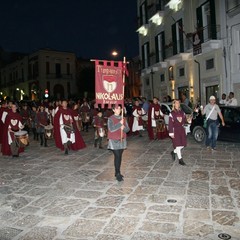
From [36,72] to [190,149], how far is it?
46.4 m

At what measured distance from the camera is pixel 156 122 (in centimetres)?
1385

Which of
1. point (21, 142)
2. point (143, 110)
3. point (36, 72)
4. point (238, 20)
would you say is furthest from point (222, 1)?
point (36, 72)

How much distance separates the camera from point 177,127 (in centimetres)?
872

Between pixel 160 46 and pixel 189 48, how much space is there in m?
5.60

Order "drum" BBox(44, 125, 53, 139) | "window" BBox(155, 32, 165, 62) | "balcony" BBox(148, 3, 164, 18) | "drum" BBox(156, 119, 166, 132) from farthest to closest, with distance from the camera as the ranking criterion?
1. "window" BBox(155, 32, 165, 62)
2. "balcony" BBox(148, 3, 164, 18)
3. "drum" BBox(156, 119, 166, 132)
4. "drum" BBox(44, 125, 53, 139)

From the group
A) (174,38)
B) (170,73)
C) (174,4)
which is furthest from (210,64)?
(174,4)

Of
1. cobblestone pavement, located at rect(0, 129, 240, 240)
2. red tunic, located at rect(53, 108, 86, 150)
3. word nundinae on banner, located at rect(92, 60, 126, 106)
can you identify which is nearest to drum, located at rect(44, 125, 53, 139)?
red tunic, located at rect(53, 108, 86, 150)

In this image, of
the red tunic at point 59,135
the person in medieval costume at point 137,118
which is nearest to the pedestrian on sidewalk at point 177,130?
the red tunic at point 59,135

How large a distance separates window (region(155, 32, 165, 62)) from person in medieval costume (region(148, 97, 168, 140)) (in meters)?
13.5

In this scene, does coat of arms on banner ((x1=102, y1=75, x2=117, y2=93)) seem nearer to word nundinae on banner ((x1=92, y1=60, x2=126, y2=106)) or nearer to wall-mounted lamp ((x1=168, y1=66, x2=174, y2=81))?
word nundinae on banner ((x1=92, y1=60, x2=126, y2=106))

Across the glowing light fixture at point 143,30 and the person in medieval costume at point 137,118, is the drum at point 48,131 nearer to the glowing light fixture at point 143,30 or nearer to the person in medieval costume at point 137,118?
the person in medieval costume at point 137,118

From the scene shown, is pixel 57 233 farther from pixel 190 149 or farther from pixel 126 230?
pixel 190 149

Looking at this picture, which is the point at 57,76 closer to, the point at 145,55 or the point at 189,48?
the point at 145,55

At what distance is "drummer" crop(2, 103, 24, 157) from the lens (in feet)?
35.1
